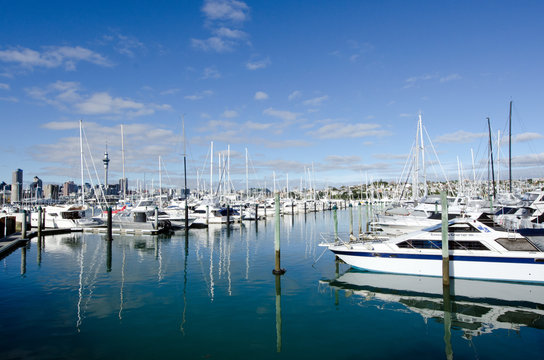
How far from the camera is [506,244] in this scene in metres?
15.8

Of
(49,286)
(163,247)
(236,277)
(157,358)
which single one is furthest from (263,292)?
(163,247)

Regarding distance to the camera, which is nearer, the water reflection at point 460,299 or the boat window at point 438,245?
the water reflection at point 460,299

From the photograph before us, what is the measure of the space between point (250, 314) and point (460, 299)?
8.80m

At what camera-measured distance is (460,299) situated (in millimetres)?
14398

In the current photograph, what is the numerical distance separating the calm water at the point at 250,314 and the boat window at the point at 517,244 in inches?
68.5

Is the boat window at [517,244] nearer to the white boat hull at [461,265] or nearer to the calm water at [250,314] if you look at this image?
the white boat hull at [461,265]

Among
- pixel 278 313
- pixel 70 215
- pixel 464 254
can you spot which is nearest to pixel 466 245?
pixel 464 254

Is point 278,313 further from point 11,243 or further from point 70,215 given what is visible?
point 70,215

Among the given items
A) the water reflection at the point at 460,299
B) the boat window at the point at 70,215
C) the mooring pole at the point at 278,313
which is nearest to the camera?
the mooring pole at the point at 278,313

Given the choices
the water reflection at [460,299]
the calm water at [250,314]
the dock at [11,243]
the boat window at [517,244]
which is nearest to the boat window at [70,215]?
the dock at [11,243]

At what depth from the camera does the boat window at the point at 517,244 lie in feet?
50.9

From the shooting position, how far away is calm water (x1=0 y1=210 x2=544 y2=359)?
32.8ft

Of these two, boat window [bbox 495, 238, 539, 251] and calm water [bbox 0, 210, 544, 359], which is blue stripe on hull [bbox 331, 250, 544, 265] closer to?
boat window [bbox 495, 238, 539, 251]

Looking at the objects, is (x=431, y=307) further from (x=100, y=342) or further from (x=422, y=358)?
(x=100, y=342)
